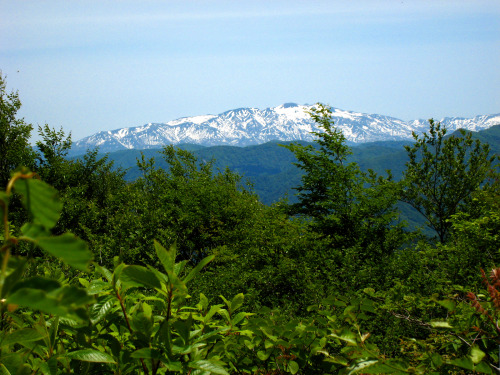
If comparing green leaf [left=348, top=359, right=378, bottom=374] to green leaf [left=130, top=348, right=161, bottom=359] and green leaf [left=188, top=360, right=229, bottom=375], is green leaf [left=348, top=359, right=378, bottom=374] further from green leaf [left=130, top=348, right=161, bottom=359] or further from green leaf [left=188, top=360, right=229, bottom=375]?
green leaf [left=130, top=348, right=161, bottom=359]

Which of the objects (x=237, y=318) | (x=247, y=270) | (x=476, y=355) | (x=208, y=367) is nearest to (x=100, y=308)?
(x=208, y=367)

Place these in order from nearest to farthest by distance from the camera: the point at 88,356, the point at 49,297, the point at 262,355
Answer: the point at 49,297 → the point at 88,356 → the point at 262,355

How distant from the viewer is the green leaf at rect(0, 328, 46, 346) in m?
1.24

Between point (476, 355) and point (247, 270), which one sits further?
point (247, 270)

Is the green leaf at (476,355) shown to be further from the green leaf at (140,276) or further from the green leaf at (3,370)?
the green leaf at (3,370)

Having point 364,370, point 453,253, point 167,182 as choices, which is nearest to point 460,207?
point 453,253

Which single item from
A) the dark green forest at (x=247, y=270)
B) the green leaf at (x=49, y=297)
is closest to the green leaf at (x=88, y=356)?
the dark green forest at (x=247, y=270)

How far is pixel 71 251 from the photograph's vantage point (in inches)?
23.1

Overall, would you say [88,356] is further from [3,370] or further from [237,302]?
[237,302]

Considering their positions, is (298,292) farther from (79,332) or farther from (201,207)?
(201,207)

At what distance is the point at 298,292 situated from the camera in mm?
10297

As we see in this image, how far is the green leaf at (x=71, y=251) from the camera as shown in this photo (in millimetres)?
574

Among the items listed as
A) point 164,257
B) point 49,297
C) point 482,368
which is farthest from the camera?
point 482,368

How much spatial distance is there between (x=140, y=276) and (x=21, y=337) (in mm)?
494
